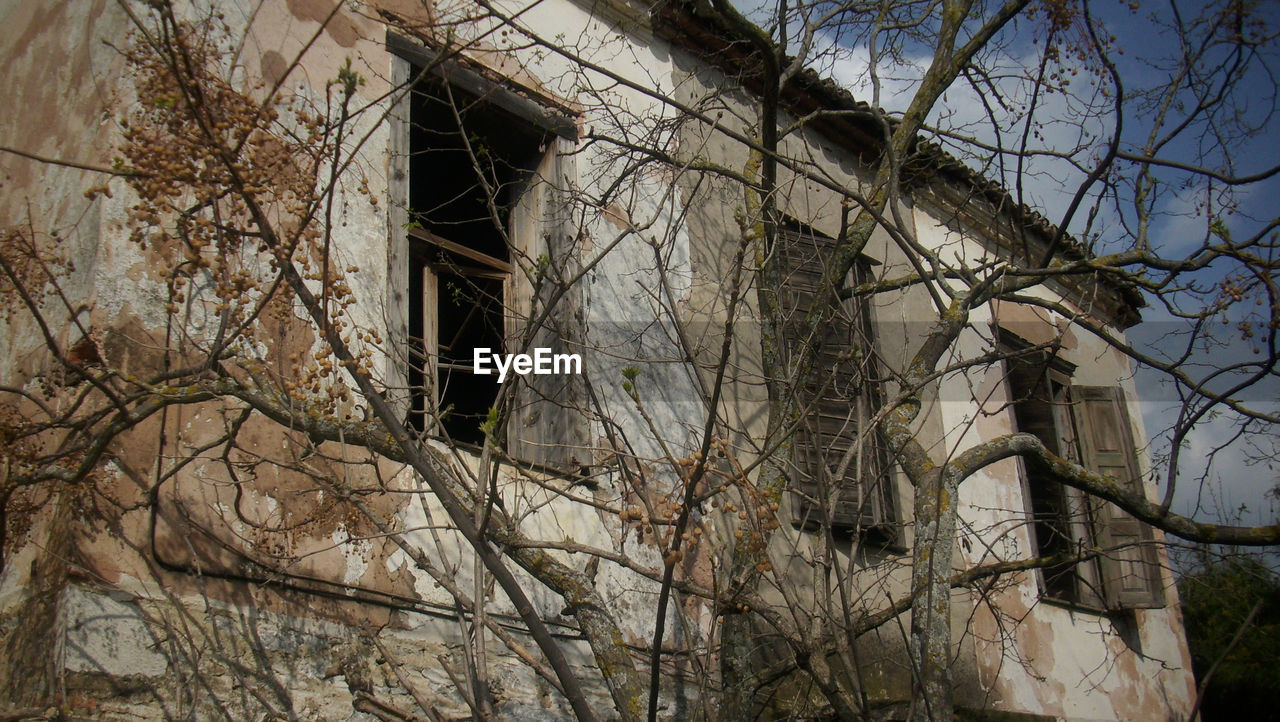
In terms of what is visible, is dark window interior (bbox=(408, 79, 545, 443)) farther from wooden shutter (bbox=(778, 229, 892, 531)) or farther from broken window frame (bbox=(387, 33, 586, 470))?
wooden shutter (bbox=(778, 229, 892, 531))

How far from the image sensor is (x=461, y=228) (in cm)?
588

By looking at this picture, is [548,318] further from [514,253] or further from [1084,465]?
[1084,465]

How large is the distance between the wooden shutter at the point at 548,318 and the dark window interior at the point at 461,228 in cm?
10

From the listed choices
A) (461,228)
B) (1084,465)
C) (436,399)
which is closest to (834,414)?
(461,228)

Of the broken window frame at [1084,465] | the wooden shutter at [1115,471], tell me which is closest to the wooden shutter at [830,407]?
the broken window frame at [1084,465]

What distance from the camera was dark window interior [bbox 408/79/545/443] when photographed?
4.57m

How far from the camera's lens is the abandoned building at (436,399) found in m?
3.19

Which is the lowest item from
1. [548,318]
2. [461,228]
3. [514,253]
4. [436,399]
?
[436,399]

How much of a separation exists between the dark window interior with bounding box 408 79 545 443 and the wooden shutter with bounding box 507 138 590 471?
98 millimetres

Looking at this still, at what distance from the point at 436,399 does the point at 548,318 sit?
1.18m

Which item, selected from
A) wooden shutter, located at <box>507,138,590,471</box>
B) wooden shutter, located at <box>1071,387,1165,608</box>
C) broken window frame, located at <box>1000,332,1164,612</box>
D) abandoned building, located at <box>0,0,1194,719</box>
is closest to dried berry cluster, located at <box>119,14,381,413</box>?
abandoned building, located at <box>0,0,1194,719</box>

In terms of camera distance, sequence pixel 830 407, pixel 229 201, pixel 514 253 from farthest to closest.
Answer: pixel 830 407, pixel 514 253, pixel 229 201

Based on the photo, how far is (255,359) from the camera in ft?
12.0

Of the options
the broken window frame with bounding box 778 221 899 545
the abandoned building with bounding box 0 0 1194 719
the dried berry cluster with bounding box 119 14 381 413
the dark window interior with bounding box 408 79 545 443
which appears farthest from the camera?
the broken window frame with bounding box 778 221 899 545
